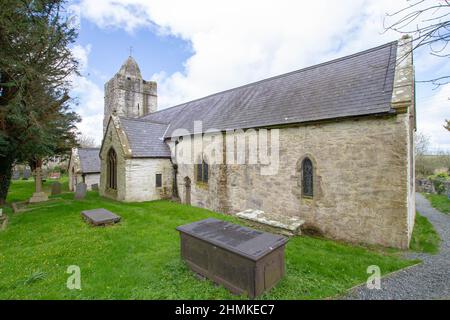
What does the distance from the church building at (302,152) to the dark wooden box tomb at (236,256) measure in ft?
14.0

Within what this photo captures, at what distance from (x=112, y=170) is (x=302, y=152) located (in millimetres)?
15337

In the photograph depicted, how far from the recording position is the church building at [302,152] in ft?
25.0

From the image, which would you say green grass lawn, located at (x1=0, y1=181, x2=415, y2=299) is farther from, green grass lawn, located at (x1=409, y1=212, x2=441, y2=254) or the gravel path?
green grass lawn, located at (x1=409, y1=212, x2=441, y2=254)

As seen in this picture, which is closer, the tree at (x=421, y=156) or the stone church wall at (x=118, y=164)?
the stone church wall at (x=118, y=164)

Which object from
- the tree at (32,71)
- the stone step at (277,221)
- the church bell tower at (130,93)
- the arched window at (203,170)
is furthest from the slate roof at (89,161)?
the stone step at (277,221)

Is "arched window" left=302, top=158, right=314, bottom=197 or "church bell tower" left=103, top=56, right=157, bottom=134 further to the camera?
"church bell tower" left=103, top=56, right=157, bottom=134

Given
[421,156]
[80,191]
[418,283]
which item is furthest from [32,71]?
[421,156]

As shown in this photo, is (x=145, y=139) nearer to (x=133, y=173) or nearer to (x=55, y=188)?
(x=133, y=173)

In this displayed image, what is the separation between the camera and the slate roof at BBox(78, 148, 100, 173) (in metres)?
23.0

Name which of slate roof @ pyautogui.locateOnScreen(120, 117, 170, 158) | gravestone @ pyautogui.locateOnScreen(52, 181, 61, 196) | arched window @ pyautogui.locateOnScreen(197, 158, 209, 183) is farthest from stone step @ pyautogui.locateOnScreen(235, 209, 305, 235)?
gravestone @ pyautogui.locateOnScreen(52, 181, 61, 196)

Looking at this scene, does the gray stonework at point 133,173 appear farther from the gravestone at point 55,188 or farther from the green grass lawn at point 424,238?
the green grass lawn at point 424,238

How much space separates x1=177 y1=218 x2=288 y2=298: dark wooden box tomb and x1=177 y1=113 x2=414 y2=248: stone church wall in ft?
16.4
